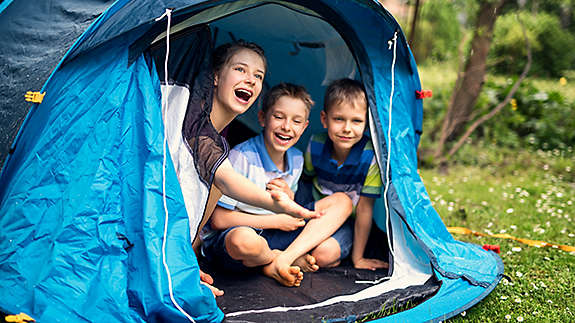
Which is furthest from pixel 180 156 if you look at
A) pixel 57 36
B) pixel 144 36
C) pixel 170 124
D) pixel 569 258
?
pixel 569 258

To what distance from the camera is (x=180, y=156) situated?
2162 mm

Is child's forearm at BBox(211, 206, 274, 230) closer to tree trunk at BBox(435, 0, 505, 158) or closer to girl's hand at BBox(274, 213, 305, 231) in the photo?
girl's hand at BBox(274, 213, 305, 231)

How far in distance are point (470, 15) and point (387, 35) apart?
3.81 metres

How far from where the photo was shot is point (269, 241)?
2621mm

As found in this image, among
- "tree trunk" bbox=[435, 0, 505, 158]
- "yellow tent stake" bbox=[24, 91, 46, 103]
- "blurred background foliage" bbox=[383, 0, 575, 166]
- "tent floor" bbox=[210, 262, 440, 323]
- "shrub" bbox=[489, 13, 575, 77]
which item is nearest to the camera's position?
"yellow tent stake" bbox=[24, 91, 46, 103]

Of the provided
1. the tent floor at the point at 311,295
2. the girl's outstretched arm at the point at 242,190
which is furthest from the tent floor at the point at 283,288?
the girl's outstretched arm at the point at 242,190

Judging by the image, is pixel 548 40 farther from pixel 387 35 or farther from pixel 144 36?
pixel 144 36

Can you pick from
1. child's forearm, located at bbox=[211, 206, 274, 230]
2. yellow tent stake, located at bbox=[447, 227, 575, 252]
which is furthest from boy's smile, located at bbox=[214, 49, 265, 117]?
yellow tent stake, located at bbox=[447, 227, 575, 252]

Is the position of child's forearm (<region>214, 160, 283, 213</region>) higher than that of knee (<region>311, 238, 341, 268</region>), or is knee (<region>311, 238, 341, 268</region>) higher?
child's forearm (<region>214, 160, 283, 213</region>)

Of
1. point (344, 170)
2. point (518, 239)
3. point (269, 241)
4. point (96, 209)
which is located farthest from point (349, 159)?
point (96, 209)

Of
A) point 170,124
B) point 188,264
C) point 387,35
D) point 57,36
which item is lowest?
point 188,264

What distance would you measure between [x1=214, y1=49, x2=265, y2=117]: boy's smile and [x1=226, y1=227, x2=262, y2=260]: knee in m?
0.56

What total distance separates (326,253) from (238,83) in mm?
908

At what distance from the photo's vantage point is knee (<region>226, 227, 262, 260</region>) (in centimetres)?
228
